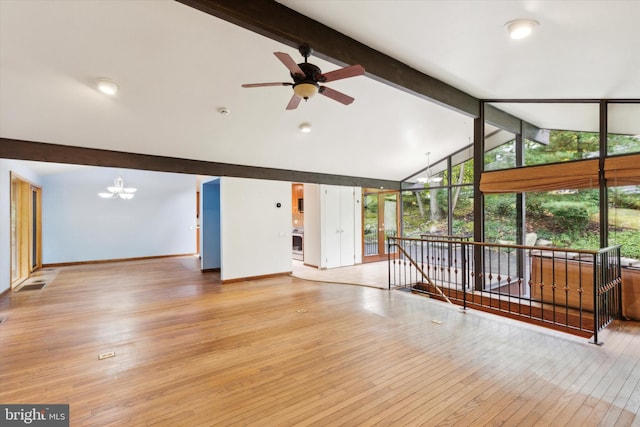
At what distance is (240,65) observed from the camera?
357 centimetres

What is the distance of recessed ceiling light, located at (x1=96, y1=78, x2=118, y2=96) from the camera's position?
348 cm

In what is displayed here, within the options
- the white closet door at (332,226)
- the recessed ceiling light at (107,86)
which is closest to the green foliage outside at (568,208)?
the white closet door at (332,226)

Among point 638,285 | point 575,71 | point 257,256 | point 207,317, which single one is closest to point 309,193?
point 257,256

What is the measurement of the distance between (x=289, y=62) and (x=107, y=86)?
2603mm

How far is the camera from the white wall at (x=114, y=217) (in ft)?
28.0

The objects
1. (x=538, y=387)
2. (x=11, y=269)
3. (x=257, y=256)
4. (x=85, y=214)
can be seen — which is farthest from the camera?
(x=85, y=214)

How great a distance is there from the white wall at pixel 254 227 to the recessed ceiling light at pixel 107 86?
9.45 ft

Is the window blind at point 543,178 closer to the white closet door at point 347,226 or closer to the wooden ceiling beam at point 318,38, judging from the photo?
the wooden ceiling beam at point 318,38

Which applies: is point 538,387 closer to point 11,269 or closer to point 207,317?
point 207,317

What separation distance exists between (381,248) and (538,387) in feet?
23.2

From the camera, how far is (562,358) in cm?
286

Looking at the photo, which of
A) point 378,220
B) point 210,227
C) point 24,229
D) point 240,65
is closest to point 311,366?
point 240,65

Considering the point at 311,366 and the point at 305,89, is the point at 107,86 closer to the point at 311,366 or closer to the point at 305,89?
the point at 305,89

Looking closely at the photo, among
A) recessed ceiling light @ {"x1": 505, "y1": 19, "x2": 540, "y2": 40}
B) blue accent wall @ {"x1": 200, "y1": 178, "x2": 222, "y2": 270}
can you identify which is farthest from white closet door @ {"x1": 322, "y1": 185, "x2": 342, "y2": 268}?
recessed ceiling light @ {"x1": 505, "y1": 19, "x2": 540, "y2": 40}
